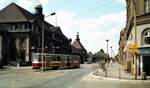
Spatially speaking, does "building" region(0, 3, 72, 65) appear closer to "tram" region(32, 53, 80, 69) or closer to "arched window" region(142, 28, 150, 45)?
"tram" region(32, 53, 80, 69)

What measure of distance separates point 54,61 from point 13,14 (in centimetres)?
4642

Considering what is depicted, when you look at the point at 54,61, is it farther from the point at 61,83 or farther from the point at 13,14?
the point at 13,14

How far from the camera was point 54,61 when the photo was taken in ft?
218

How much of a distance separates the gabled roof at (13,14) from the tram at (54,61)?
32.0 m

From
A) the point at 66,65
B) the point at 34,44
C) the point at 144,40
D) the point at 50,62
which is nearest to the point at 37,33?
the point at 34,44

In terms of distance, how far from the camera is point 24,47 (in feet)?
342

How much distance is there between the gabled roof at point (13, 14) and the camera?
10638 cm

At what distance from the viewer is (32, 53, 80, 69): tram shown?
207 feet

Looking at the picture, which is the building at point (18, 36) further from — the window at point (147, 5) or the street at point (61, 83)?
the street at point (61, 83)

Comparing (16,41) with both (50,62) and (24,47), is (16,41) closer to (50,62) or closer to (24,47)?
(24,47)

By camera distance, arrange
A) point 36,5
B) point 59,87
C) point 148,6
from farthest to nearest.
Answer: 1. point 36,5
2. point 148,6
3. point 59,87

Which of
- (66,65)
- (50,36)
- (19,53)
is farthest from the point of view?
(50,36)

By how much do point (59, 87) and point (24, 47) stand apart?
266ft

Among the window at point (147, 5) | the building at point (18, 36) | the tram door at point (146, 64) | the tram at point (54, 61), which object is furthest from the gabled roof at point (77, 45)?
the window at point (147, 5)
